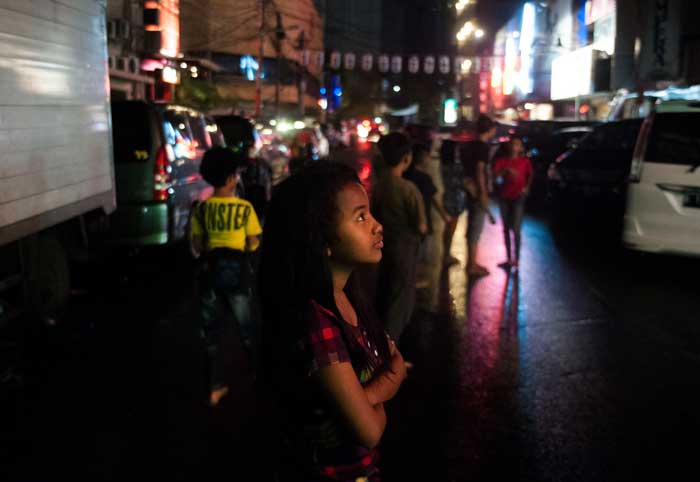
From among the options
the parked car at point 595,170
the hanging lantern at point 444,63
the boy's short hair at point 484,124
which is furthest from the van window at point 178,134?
the hanging lantern at point 444,63

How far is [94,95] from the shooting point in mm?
6188

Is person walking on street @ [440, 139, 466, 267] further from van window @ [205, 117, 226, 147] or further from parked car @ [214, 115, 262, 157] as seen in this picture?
parked car @ [214, 115, 262, 157]

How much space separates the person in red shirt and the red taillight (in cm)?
393

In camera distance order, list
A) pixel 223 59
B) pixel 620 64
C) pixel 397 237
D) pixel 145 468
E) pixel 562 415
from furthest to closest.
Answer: pixel 223 59 → pixel 620 64 → pixel 397 237 → pixel 562 415 → pixel 145 468

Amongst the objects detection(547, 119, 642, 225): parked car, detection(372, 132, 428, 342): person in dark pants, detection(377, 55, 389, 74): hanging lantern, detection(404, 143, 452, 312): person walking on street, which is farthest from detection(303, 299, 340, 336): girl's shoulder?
detection(377, 55, 389, 74): hanging lantern

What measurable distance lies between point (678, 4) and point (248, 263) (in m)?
18.2

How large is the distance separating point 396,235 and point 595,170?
7899 mm

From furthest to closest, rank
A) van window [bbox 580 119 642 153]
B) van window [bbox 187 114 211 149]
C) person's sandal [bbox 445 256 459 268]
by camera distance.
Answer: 1. van window [bbox 580 119 642 153]
2. van window [bbox 187 114 211 149]
3. person's sandal [bbox 445 256 459 268]

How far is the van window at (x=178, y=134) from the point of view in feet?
28.6

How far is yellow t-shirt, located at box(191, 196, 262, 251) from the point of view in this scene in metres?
4.81

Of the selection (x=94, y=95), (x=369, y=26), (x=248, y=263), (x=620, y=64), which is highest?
(x=369, y=26)

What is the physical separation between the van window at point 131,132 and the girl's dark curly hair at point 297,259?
21.7ft

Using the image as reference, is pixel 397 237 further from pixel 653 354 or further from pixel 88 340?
pixel 88 340

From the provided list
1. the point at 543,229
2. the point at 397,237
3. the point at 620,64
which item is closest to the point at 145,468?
the point at 397,237
